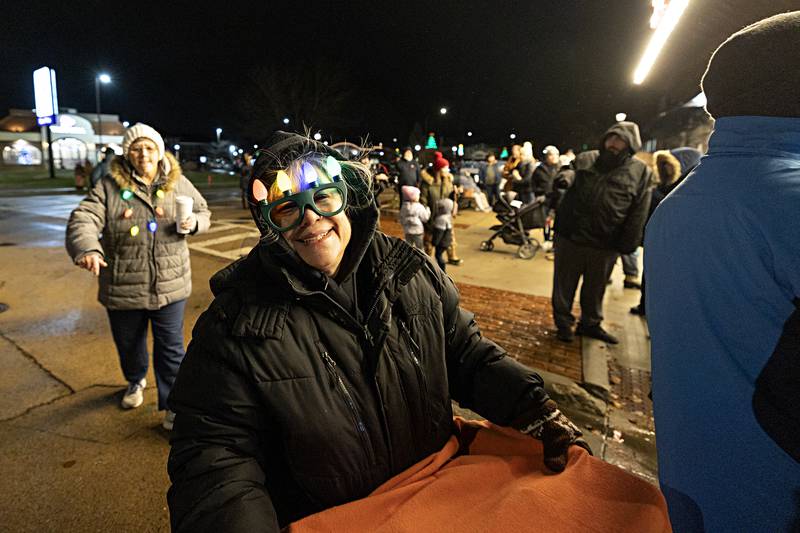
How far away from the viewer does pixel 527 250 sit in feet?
29.1

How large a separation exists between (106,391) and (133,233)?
164 centimetres

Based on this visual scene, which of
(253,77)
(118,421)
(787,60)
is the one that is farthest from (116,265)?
(253,77)

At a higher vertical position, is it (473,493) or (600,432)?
(473,493)

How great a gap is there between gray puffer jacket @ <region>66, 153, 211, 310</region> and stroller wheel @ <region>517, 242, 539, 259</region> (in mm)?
7095

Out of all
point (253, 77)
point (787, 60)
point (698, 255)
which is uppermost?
point (253, 77)

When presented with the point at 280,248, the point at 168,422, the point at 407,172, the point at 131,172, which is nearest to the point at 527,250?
the point at 407,172

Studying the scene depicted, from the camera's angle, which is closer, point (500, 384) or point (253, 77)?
point (500, 384)

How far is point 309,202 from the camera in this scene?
1.47 m

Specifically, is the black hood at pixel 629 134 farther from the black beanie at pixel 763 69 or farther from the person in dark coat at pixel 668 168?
the black beanie at pixel 763 69

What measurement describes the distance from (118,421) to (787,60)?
432 cm

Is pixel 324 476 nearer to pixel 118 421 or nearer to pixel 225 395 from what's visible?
pixel 225 395

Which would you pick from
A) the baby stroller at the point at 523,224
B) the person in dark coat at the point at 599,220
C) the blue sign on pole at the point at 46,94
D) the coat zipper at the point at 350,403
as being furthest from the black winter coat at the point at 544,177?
the blue sign on pole at the point at 46,94

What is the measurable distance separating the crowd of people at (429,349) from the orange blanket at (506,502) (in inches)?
3.8

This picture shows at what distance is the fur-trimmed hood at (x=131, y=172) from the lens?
9.64 feet
